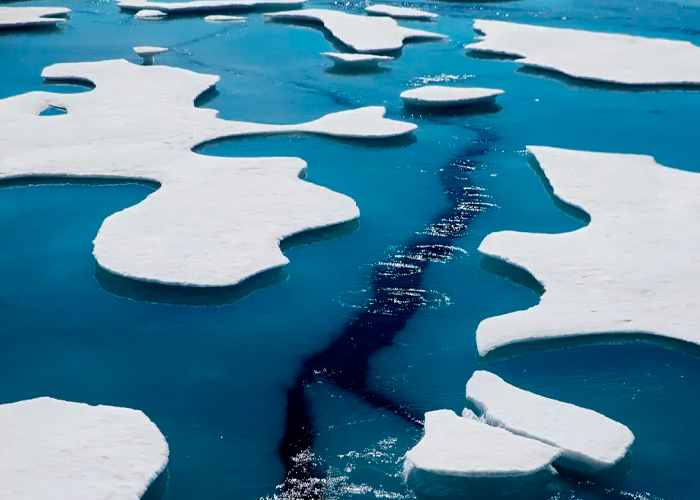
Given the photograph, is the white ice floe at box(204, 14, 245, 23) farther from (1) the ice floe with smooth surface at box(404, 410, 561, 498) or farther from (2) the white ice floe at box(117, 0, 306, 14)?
(1) the ice floe with smooth surface at box(404, 410, 561, 498)

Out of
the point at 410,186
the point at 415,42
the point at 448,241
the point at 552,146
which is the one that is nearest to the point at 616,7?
the point at 415,42

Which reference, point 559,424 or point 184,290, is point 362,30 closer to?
point 184,290

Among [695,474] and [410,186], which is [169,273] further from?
[695,474]

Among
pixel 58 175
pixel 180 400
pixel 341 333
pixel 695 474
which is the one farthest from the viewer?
pixel 58 175

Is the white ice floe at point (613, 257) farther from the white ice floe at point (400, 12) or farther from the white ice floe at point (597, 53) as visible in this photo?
the white ice floe at point (400, 12)

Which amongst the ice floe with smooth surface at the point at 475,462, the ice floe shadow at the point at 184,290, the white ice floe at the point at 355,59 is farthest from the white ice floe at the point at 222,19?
the ice floe with smooth surface at the point at 475,462

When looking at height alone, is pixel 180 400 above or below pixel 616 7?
below

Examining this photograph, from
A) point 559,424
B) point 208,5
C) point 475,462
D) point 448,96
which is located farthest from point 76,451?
point 208,5
